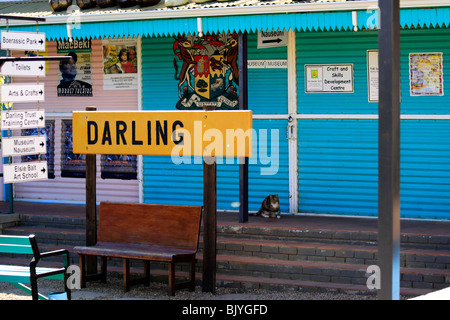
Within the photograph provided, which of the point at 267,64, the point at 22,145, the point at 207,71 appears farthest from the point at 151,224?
the point at 267,64

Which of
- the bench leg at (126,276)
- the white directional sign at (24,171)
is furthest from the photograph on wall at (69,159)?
the bench leg at (126,276)

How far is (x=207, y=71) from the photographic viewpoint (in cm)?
1107

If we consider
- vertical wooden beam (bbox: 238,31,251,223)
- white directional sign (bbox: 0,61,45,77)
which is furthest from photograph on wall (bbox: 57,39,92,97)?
vertical wooden beam (bbox: 238,31,251,223)

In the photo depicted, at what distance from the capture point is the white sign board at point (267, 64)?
1069 centimetres

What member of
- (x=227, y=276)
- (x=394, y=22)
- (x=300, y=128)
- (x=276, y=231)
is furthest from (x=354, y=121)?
(x=394, y=22)

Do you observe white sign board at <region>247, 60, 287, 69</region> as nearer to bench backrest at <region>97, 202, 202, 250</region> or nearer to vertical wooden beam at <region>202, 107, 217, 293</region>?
vertical wooden beam at <region>202, 107, 217, 293</region>

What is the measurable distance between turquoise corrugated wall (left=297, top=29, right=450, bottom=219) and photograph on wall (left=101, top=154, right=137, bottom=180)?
8.97ft

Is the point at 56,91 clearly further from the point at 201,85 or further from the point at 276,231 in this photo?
the point at 276,231

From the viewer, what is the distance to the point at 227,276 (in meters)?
9.14

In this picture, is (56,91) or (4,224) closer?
(4,224)

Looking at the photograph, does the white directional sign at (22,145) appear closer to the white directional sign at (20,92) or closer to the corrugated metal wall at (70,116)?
the white directional sign at (20,92)

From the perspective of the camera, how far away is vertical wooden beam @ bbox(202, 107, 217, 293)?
8.55 metres

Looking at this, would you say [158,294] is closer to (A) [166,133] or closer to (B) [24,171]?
(A) [166,133]

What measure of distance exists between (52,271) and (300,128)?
181 inches
